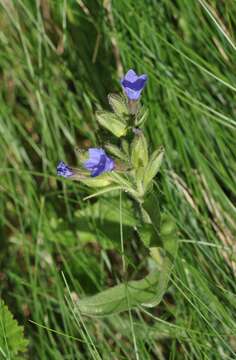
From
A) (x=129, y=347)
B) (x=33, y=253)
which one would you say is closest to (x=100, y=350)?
(x=129, y=347)

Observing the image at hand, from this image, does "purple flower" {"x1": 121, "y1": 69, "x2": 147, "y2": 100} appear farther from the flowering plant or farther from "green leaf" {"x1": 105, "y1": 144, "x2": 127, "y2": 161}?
"green leaf" {"x1": 105, "y1": 144, "x2": 127, "y2": 161}

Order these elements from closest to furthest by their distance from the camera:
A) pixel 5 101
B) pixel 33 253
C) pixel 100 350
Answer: pixel 100 350
pixel 33 253
pixel 5 101

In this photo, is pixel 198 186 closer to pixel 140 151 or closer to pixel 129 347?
pixel 140 151

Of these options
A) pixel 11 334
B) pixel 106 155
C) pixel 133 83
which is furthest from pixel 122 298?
pixel 133 83

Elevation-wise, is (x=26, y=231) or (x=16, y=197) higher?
(x=16, y=197)

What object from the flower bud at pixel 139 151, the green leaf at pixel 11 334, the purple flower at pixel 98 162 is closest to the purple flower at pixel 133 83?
the flower bud at pixel 139 151
